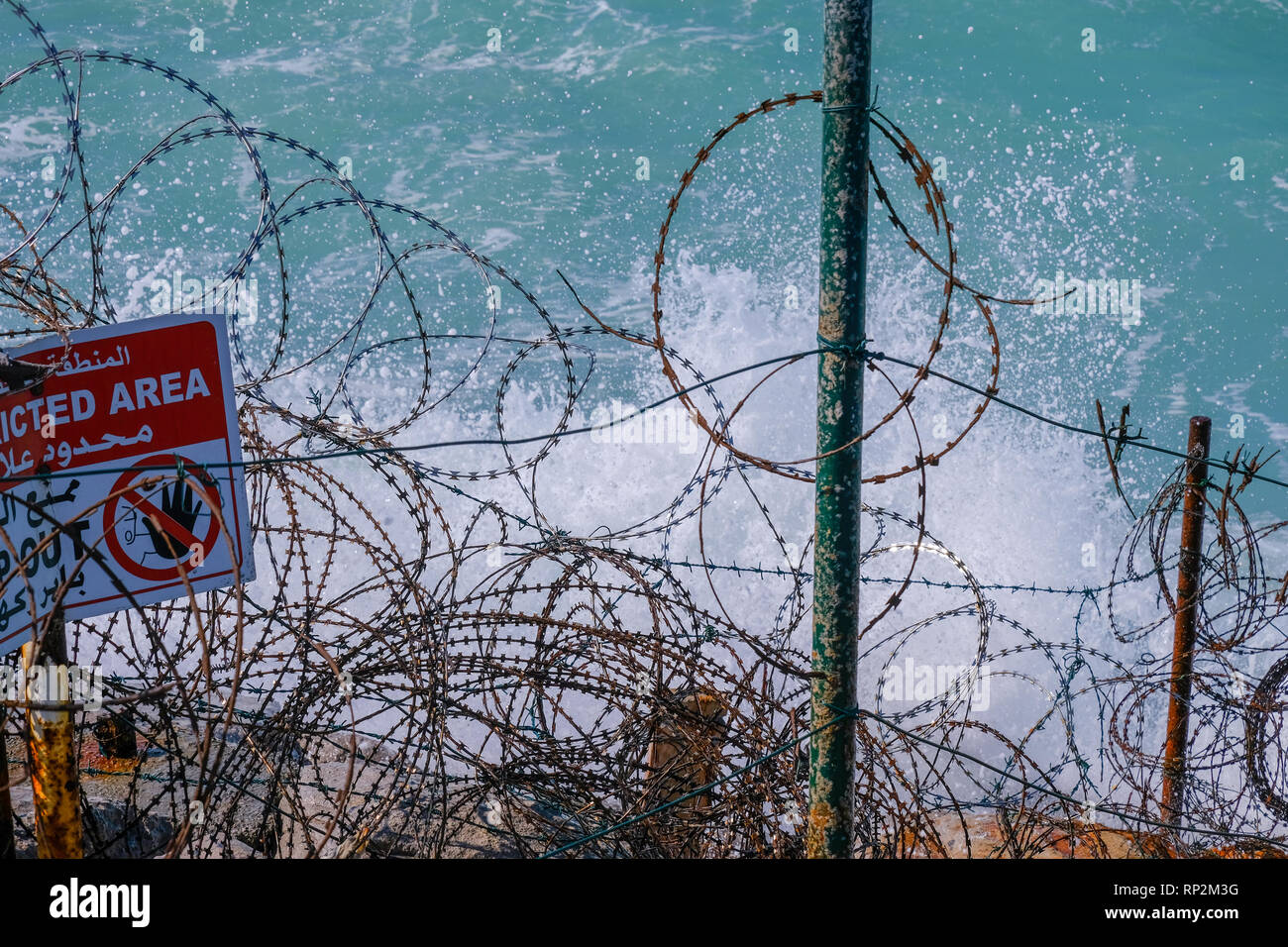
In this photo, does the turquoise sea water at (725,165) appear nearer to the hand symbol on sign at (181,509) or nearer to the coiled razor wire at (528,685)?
the coiled razor wire at (528,685)

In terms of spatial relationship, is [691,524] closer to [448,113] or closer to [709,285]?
[709,285]

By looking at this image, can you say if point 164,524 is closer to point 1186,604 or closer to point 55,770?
point 55,770

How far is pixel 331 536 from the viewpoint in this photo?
5.41m

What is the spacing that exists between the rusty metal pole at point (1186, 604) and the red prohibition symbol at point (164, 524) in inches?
237

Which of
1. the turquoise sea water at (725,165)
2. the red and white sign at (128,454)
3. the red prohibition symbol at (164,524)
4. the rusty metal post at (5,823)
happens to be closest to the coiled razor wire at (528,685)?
the red and white sign at (128,454)

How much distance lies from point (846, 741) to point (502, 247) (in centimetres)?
3396

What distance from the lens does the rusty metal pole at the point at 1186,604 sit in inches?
293

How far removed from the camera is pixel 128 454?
4.20 metres

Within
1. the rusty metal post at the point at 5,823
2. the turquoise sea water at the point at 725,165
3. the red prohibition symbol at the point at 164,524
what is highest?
the turquoise sea water at the point at 725,165

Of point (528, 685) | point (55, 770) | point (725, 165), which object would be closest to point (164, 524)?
point (55, 770)
